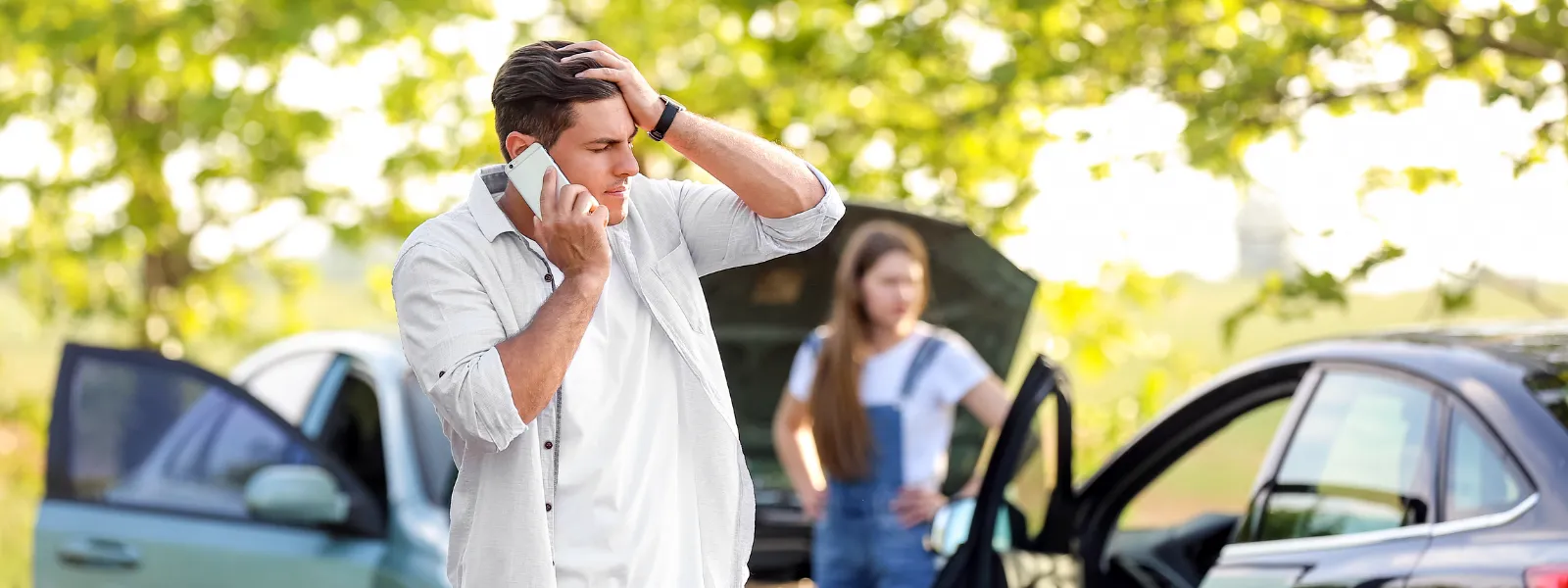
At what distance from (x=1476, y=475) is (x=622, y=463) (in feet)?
5.67

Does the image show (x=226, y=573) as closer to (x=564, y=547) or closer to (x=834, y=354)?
(x=834, y=354)

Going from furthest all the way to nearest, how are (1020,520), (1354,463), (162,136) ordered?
1. (162,136)
2. (1020,520)
3. (1354,463)

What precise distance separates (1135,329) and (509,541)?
8357 mm

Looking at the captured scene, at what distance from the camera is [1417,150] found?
7520 millimetres

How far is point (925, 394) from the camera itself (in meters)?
4.95

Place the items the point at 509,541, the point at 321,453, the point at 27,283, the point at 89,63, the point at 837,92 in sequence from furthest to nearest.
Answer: the point at 27,283
the point at 89,63
the point at 837,92
the point at 321,453
the point at 509,541

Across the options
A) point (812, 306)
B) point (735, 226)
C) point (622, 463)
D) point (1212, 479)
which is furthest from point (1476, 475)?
point (1212, 479)

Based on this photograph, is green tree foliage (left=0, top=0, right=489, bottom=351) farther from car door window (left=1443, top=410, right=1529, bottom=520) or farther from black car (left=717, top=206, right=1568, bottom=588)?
car door window (left=1443, top=410, right=1529, bottom=520)

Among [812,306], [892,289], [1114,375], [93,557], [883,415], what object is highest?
[1114,375]

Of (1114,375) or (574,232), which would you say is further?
(1114,375)

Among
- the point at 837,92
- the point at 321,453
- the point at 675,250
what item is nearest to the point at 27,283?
the point at 837,92

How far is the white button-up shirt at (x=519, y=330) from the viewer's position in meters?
2.41

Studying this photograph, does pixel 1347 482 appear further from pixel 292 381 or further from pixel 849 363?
pixel 292 381

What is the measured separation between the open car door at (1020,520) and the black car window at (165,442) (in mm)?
2039
